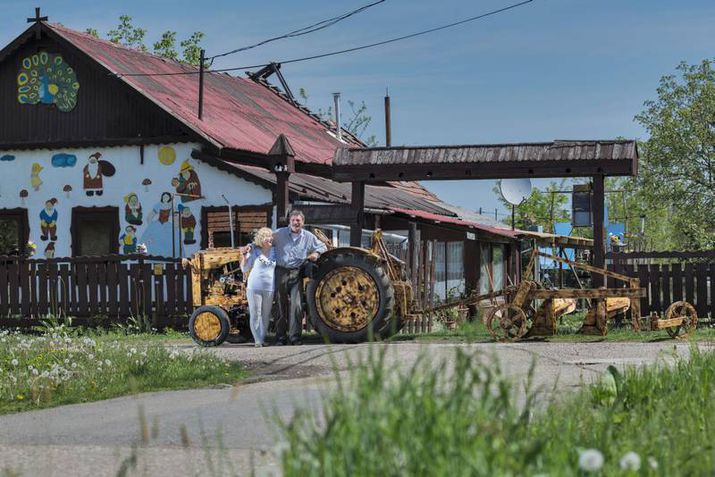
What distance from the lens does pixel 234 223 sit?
26500 millimetres

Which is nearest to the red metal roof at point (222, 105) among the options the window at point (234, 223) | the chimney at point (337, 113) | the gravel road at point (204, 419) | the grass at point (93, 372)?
the chimney at point (337, 113)

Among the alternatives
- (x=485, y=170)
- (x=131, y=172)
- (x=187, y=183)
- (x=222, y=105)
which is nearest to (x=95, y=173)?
(x=131, y=172)

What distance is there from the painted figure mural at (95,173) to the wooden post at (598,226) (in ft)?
40.1

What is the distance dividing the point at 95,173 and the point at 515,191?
30.9 feet

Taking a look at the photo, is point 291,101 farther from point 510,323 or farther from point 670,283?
point 510,323

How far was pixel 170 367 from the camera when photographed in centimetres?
1297

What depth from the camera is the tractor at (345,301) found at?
57.3ft

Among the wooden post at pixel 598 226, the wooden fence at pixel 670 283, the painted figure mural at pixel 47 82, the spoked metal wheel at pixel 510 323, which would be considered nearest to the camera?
the spoked metal wheel at pixel 510 323

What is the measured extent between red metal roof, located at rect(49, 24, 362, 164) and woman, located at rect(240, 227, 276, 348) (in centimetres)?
878

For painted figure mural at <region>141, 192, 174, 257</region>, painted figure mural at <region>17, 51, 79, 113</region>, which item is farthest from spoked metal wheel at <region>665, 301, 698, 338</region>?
painted figure mural at <region>17, 51, 79, 113</region>

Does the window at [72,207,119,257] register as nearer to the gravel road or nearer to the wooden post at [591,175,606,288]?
the wooden post at [591,175,606,288]

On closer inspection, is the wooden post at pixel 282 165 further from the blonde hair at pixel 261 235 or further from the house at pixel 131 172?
the blonde hair at pixel 261 235

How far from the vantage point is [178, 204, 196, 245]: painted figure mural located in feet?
88.2

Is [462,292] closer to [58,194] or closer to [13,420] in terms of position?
[58,194]
